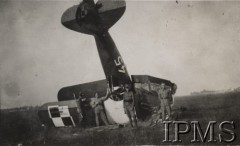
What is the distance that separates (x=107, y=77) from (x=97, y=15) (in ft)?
3.20

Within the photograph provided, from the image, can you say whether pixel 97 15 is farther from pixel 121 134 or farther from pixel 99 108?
pixel 121 134

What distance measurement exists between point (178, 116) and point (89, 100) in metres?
1.49

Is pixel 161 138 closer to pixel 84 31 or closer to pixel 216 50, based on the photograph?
pixel 216 50

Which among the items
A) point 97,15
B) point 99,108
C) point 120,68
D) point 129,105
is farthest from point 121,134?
point 97,15

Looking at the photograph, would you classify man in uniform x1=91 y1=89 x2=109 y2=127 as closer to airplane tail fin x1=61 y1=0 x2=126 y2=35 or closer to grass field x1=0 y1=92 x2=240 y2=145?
grass field x1=0 y1=92 x2=240 y2=145

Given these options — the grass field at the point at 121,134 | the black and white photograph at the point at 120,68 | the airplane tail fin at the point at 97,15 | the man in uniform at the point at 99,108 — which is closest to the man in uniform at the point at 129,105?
the black and white photograph at the point at 120,68

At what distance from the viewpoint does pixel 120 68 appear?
4668 mm

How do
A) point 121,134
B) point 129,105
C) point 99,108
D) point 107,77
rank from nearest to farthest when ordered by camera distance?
point 121,134 → point 129,105 → point 107,77 → point 99,108

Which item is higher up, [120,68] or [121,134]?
[120,68]

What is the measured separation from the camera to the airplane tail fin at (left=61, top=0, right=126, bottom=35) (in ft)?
14.5

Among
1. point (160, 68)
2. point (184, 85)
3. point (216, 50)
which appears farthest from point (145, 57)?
point (216, 50)

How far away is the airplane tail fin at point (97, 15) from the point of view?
4422 mm

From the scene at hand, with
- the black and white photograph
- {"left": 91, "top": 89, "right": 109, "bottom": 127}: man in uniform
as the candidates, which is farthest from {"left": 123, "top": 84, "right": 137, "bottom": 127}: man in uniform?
{"left": 91, "top": 89, "right": 109, "bottom": 127}: man in uniform

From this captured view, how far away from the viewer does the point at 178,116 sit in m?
4.88
